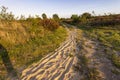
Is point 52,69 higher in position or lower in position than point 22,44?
lower

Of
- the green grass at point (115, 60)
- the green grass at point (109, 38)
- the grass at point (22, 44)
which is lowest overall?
the green grass at point (109, 38)

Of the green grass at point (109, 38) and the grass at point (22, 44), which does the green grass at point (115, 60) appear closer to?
the green grass at point (109, 38)

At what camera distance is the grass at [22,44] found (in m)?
11.4

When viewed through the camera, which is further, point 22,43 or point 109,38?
point 109,38

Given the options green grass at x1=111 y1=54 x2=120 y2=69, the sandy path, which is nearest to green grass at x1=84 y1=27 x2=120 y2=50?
green grass at x1=111 y1=54 x2=120 y2=69

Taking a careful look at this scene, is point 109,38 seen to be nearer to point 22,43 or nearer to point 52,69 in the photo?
point 22,43

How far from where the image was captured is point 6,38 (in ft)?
46.3

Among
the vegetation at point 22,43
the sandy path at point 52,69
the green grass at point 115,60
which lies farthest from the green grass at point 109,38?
the sandy path at point 52,69

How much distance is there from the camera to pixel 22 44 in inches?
579

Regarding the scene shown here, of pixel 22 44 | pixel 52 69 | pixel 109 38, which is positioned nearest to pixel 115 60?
pixel 52 69

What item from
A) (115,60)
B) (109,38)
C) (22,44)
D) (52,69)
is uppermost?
(22,44)

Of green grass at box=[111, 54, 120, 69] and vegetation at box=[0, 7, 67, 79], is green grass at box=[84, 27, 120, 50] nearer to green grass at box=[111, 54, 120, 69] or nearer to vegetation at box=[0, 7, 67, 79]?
green grass at box=[111, 54, 120, 69]

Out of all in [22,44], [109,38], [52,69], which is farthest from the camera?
[109,38]

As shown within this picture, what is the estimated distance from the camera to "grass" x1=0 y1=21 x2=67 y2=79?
11.4m
